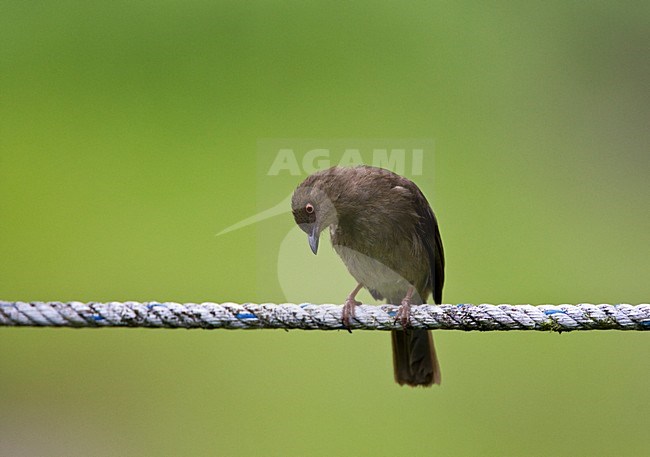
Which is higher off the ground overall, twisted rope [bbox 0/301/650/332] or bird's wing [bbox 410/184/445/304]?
bird's wing [bbox 410/184/445/304]

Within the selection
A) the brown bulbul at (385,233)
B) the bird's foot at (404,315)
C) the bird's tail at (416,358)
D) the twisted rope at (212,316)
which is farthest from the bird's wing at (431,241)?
the twisted rope at (212,316)

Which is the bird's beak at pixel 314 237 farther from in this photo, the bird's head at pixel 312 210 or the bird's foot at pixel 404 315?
the bird's foot at pixel 404 315

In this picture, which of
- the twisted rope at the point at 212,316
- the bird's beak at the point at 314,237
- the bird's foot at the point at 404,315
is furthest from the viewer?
the bird's beak at the point at 314,237

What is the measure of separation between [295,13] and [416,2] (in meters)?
0.97

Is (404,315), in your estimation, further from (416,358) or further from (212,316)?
(416,358)

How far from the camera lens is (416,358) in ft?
11.4

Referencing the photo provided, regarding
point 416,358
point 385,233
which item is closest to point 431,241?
point 385,233

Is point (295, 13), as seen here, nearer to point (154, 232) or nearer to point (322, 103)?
point (322, 103)

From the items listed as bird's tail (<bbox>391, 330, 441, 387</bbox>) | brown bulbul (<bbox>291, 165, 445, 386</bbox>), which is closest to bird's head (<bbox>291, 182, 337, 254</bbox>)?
brown bulbul (<bbox>291, 165, 445, 386</bbox>)

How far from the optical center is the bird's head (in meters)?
3.15

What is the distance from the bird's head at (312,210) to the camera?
3.15 metres

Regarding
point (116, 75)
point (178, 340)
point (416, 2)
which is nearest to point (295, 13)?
point (416, 2)

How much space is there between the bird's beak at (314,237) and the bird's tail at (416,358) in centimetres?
→ 61

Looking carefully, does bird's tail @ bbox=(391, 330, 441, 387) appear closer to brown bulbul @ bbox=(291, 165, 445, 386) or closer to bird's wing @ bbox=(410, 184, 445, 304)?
brown bulbul @ bbox=(291, 165, 445, 386)
